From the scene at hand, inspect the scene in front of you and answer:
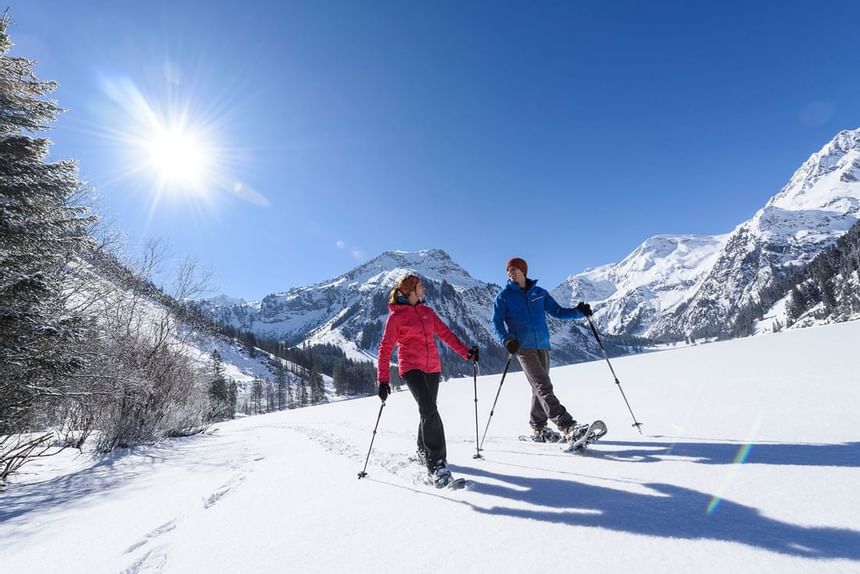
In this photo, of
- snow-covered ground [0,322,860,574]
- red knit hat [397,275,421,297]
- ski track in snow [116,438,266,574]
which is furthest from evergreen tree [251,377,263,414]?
red knit hat [397,275,421,297]

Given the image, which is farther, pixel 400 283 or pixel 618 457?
pixel 400 283

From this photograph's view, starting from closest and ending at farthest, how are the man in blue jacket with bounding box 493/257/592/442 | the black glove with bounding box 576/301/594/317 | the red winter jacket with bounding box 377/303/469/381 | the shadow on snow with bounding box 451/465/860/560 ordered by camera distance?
1. the shadow on snow with bounding box 451/465/860/560
2. the red winter jacket with bounding box 377/303/469/381
3. the man in blue jacket with bounding box 493/257/592/442
4. the black glove with bounding box 576/301/594/317

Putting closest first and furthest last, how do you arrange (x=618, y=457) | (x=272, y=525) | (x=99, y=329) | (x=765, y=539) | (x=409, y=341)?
(x=765, y=539) → (x=272, y=525) → (x=618, y=457) → (x=409, y=341) → (x=99, y=329)

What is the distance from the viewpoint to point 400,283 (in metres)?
4.55

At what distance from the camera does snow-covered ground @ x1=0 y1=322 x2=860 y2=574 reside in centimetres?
196

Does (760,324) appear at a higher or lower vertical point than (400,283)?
higher

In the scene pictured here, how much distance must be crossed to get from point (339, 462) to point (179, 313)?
13009 mm

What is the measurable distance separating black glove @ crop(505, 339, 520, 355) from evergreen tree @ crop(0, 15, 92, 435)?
7403mm

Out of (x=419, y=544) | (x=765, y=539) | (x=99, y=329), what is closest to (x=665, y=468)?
(x=765, y=539)

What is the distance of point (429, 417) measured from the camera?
400 cm

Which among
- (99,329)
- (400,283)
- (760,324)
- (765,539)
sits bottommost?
(765,539)

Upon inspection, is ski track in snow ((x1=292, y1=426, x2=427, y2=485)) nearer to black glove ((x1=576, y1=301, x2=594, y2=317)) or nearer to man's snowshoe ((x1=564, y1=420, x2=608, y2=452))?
man's snowshoe ((x1=564, y1=420, x2=608, y2=452))

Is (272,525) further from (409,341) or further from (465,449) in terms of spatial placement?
(465,449)

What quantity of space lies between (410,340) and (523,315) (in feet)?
5.77
